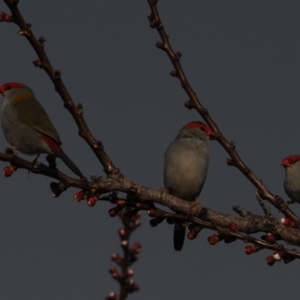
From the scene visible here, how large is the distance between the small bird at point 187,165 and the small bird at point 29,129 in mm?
1434

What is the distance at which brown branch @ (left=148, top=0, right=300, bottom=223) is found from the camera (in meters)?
3.69

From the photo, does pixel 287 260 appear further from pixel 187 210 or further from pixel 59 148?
pixel 59 148

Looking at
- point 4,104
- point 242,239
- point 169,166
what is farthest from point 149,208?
point 4,104

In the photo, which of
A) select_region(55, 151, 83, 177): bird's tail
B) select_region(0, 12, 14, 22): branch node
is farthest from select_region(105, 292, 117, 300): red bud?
select_region(55, 151, 83, 177): bird's tail

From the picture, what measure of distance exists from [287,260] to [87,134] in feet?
4.61

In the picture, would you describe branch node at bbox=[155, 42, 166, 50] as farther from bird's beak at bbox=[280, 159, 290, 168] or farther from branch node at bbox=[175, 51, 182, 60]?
bird's beak at bbox=[280, 159, 290, 168]

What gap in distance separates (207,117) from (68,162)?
1.39 meters

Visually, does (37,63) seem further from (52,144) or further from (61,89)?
(52,144)

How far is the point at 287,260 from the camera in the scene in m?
3.62

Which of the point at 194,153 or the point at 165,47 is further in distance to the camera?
the point at 194,153

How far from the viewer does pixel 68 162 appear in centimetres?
476

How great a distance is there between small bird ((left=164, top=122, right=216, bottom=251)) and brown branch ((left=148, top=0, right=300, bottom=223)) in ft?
7.40

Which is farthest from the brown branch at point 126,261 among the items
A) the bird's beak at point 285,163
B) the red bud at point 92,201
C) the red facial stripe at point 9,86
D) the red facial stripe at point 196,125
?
the bird's beak at point 285,163

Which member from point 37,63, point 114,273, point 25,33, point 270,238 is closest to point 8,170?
point 37,63
